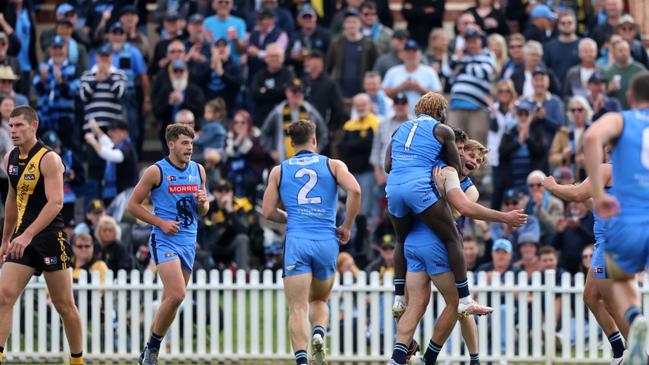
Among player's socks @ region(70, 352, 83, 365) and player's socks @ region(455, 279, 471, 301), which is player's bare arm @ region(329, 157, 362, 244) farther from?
player's socks @ region(70, 352, 83, 365)

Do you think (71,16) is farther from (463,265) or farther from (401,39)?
(463,265)

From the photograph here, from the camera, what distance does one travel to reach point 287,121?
71.9 feet

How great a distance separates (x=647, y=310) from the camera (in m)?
18.2

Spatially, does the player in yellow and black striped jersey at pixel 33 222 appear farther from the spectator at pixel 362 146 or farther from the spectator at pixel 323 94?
the spectator at pixel 323 94

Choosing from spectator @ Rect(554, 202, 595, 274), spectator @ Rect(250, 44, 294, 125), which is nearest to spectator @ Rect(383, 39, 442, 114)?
spectator @ Rect(250, 44, 294, 125)

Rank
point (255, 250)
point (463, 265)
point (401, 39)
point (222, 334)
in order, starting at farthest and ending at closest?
point (401, 39) → point (255, 250) → point (222, 334) → point (463, 265)

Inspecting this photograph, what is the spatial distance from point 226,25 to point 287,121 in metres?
2.69

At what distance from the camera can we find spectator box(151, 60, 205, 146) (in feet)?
73.5

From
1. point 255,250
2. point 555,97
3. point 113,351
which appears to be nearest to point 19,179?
point 113,351

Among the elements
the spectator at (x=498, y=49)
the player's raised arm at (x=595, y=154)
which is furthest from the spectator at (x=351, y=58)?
the player's raised arm at (x=595, y=154)

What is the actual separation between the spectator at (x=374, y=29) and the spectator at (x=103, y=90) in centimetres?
399

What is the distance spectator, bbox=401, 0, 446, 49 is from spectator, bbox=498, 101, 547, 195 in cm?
331

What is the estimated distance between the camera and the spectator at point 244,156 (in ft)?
71.8

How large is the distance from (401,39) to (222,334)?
5837mm
